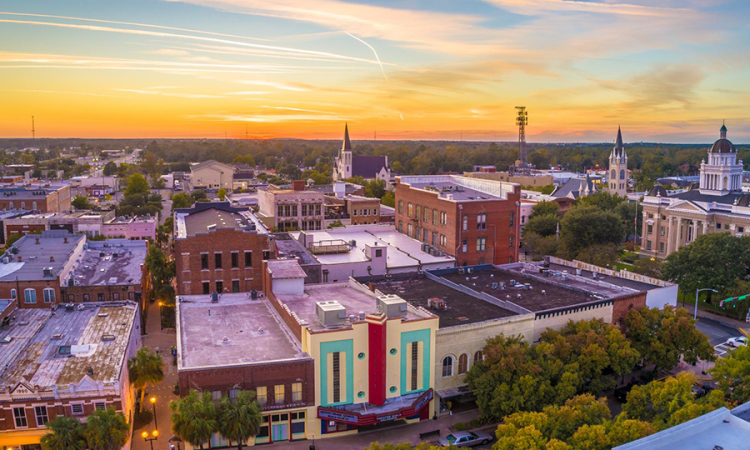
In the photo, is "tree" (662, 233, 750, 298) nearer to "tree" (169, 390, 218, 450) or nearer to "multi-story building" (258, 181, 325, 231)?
"multi-story building" (258, 181, 325, 231)

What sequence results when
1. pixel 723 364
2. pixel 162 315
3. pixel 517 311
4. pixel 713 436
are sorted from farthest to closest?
pixel 162 315
pixel 517 311
pixel 723 364
pixel 713 436

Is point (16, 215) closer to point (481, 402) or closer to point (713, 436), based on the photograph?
point (481, 402)

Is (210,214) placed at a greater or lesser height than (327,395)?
greater

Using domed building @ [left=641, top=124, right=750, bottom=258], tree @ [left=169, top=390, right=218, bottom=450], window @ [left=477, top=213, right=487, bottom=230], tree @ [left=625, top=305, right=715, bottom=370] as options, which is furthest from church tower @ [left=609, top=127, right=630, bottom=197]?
tree @ [left=169, top=390, right=218, bottom=450]

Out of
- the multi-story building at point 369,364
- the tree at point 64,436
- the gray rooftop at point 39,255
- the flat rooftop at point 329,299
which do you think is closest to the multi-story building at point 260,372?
the multi-story building at point 369,364

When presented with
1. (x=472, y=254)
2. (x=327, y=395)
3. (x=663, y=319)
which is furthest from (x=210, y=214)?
(x=663, y=319)

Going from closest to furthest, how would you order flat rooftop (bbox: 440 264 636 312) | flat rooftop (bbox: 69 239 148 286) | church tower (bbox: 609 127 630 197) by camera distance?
flat rooftop (bbox: 440 264 636 312), flat rooftop (bbox: 69 239 148 286), church tower (bbox: 609 127 630 197)
